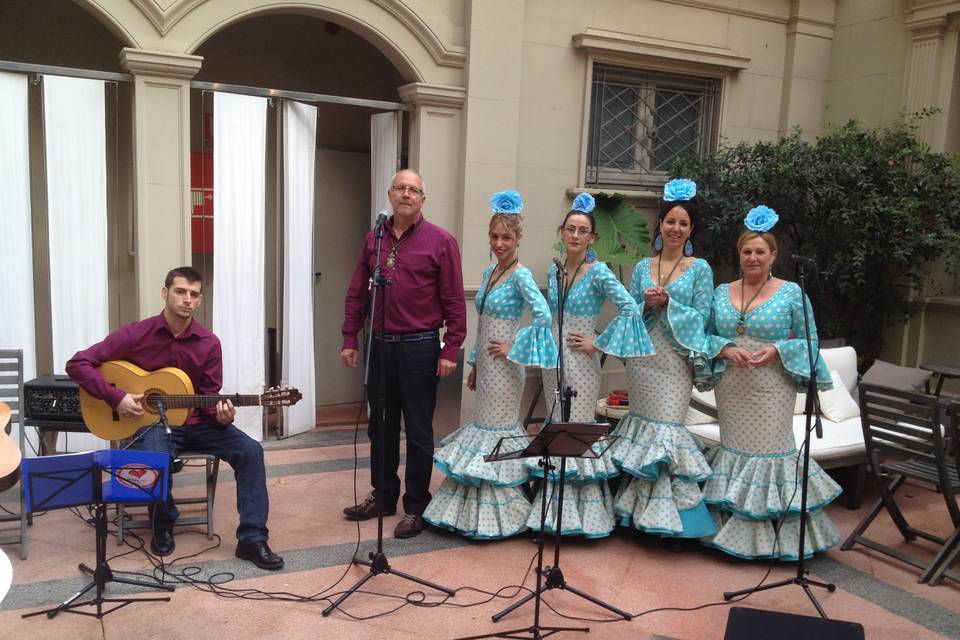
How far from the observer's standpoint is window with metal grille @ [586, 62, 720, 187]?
7465mm

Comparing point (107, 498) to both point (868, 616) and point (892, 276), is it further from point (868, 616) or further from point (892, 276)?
point (892, 276)

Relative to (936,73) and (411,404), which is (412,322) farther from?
(936,73)

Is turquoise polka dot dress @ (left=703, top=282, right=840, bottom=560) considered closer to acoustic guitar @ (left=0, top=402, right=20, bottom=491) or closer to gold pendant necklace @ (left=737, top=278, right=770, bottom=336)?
gold pendant necklace @ (left=737, top=278, right=770, bottom=336)

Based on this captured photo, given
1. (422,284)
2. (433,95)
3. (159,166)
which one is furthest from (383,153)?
(422,284)

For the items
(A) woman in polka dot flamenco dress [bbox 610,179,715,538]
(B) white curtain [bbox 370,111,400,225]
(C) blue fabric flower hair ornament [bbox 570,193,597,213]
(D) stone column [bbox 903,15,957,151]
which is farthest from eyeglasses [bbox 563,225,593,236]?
(D) stone column [bbox 903,15,957,151]

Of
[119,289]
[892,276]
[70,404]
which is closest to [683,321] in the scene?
[70,404]

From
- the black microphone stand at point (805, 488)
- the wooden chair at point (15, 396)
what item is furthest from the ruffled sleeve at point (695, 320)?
the wooden chair at point (15, 396)

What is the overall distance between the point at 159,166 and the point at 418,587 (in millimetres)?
3299

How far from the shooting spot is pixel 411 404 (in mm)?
4766

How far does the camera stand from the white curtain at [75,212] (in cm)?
545

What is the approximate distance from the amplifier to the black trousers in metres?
1.61

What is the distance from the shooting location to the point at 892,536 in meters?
5.11

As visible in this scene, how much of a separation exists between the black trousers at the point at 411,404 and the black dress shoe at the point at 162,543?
3.50 ft

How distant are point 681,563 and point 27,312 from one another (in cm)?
419
